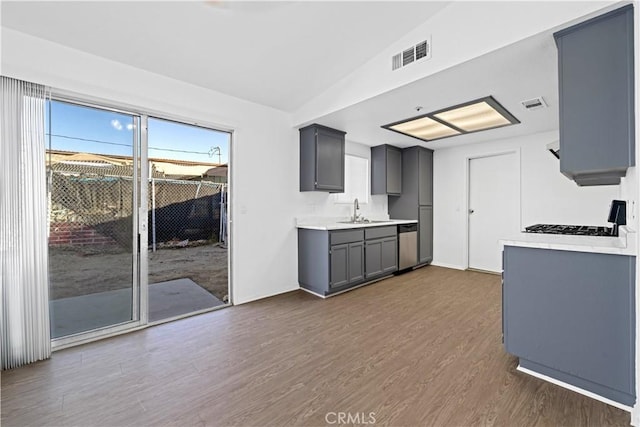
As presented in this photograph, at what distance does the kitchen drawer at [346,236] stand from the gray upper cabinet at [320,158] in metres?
0.70

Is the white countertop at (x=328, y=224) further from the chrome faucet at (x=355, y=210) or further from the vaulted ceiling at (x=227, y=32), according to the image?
the vaulted ceiling at (x=227, y=32)

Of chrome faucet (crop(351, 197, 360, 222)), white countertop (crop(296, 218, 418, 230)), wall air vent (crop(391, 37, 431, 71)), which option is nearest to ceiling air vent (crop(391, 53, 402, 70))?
wall air vent (crop(391, 37, 431, 71))

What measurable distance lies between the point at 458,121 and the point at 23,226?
180 inches

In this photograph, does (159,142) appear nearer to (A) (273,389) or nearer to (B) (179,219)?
(B) (179,219)

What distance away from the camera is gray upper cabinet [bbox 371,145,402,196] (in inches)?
208

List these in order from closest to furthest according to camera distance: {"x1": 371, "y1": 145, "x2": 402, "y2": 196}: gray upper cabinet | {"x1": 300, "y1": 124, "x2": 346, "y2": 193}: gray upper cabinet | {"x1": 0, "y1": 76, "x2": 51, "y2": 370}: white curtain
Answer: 1. {"x1": 0, "y1": 76, "x2": 51, "y2": 370}: white curtain
2. {"x1": 300, "y1": 124, "x2": 346, "y2": 193}: gray upper cabinet
3. {"x1": 371, "y1": 145, "x2": 402, "y2": 196}: gray upper cabinet

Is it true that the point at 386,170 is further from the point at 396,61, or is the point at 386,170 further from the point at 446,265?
the point at 396,61

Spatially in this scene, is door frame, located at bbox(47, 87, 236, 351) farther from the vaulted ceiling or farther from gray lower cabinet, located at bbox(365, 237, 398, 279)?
gray lower cabinet, located at bbox(365, 237, 398, 279)

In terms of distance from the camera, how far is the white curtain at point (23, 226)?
210cm

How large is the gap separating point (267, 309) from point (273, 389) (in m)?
1.50

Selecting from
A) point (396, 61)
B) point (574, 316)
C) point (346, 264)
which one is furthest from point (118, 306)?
point (574, 316)

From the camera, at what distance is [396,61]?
2.76 metres

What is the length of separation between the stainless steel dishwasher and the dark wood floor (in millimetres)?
1815

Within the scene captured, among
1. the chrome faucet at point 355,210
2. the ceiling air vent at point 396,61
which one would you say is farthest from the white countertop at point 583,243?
the chrome faucet at point 355,210
